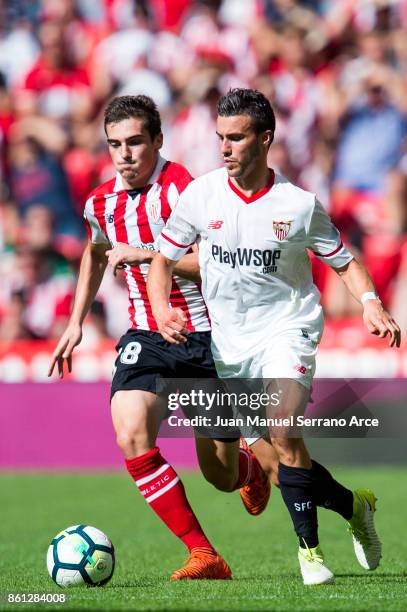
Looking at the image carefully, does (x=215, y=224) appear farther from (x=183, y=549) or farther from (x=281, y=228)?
(x=183, y=549)

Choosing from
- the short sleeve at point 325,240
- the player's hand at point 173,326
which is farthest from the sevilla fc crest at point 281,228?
the player's hand at point 173,326

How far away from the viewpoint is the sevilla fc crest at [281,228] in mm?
5500

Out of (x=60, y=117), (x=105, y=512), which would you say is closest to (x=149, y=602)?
(x=105, y=512)

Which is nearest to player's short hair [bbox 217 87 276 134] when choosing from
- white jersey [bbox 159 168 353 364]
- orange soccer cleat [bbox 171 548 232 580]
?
white jersey [bbox 159 168 353 364]

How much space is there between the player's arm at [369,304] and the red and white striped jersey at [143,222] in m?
Answer: 1.01

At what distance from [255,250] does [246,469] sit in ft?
5.49

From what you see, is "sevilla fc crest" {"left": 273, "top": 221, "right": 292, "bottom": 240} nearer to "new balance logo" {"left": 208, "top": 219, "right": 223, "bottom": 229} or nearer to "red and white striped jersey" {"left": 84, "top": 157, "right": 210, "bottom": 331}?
"new balance logo" {"left": 208, "top": 219, "right": 223, "bottom": 229}

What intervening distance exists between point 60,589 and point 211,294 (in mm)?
1608

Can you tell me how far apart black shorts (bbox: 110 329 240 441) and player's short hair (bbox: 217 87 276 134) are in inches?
50.2

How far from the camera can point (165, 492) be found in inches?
228

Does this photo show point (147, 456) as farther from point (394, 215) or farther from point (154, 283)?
point (394, 215)

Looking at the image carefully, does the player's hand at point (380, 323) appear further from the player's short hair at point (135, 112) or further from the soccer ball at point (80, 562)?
the soccer ball at point (80, 562)

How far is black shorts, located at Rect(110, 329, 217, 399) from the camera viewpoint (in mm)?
5883

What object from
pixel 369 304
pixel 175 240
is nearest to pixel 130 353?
pixel 175 240
